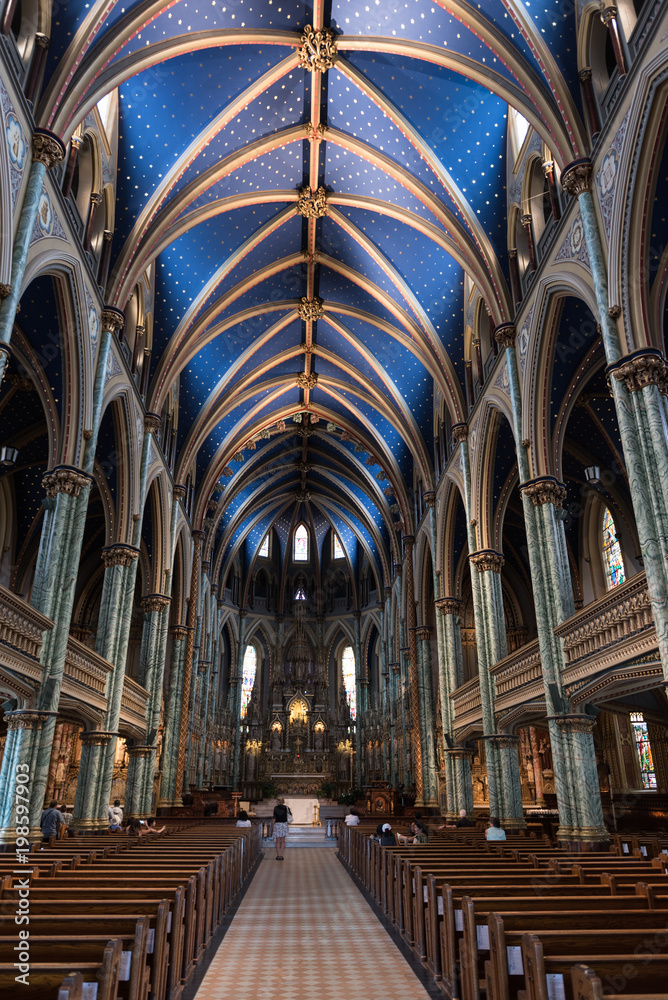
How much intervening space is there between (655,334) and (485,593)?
393 inches

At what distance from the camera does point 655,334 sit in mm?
11195

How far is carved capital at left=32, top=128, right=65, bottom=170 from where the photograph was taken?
1220 cm

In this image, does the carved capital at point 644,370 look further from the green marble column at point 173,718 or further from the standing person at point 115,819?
the green marble column at point 173,718

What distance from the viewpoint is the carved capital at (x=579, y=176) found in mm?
12641

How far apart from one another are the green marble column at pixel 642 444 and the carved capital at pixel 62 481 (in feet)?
34.4

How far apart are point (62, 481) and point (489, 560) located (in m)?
11.5

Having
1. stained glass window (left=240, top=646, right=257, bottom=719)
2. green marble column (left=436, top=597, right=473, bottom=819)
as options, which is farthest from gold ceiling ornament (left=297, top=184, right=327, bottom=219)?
stained glass window (left=240, top=646, right=257, bottom=719)

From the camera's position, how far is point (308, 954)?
742 centimetres

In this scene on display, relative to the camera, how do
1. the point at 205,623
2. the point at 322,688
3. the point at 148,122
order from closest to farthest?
the point at 148,122
the point at 205,623
the point at 322,688

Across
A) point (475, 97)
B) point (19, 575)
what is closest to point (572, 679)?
point (475, 97)

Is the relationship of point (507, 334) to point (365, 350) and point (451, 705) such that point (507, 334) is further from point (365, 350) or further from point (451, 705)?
point (451, 705)

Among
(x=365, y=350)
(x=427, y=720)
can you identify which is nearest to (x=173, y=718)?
(x=427, y=720)

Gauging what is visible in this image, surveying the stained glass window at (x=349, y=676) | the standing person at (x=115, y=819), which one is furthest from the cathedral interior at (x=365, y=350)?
the stained glass window at (x=349, y=676)

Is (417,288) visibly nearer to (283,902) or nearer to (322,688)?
(283,902)
